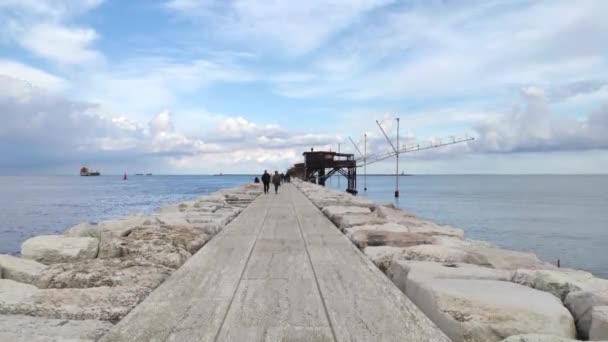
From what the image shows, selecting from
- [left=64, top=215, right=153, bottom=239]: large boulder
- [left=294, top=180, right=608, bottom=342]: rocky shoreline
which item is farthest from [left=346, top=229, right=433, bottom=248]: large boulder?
[left=64, top=215, right=153, bottom=239]: large boulder

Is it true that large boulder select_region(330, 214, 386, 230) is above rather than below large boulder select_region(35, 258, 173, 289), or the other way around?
above

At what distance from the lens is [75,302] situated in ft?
12.7

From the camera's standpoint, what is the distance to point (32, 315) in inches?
144

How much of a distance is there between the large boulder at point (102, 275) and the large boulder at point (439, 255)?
277 cm

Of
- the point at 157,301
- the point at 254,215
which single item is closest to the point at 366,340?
the point at 157,301

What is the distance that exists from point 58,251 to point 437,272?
15.8 feet

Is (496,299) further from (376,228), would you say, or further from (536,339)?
(376,228)

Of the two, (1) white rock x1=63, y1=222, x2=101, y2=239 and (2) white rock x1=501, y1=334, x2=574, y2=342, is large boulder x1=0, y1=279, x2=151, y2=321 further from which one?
(1) white rock x1=63, y1=222, x2=101, y2=239

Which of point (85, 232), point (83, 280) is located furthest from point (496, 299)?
point (85, 232)

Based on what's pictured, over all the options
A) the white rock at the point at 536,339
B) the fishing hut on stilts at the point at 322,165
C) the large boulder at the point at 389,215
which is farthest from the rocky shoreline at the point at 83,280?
A: the fishing hut on stilts at the point at 322,165

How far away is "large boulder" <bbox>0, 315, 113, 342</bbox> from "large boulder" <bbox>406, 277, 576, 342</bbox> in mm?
2414

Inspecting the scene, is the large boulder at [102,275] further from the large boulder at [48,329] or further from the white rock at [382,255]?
the white rock at [382,255]

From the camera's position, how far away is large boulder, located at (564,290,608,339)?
3.47 m

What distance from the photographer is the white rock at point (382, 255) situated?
5.65 m
